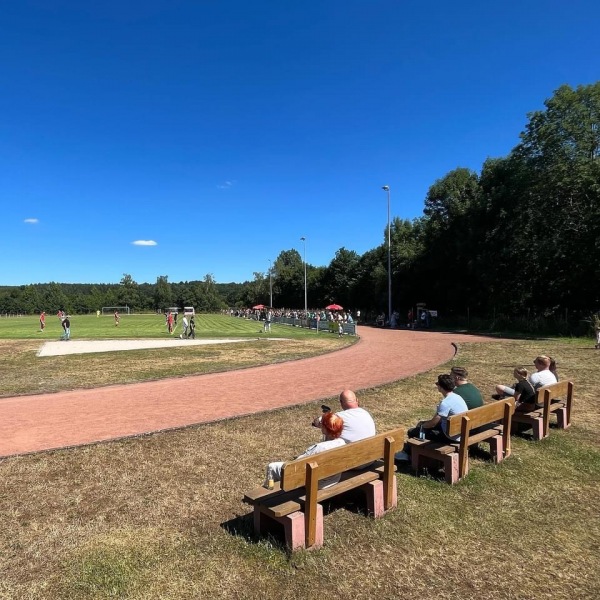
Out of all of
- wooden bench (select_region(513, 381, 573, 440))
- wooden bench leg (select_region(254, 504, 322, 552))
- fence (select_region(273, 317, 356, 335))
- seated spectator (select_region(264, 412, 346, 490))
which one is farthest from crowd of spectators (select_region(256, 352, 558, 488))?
fence (select_region(273, 317, 356, 335))

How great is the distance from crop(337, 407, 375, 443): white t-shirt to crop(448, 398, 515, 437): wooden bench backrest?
42.0 inches

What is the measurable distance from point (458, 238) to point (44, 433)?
1498 inches

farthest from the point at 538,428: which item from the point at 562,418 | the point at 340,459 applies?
the point at 340,459

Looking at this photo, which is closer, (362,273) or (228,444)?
(228,444)

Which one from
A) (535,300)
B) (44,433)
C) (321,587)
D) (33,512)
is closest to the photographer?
(321,587)

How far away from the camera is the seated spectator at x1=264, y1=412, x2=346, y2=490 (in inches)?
160

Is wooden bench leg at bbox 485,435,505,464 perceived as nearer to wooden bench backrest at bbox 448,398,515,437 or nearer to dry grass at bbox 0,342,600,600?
dry grass at bbox 0,342,600,600

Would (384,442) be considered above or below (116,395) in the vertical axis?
above

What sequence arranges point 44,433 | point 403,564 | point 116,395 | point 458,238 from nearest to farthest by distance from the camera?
point 403,564, point 44,433, point 116,395, point 458,238

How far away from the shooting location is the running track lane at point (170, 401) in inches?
302

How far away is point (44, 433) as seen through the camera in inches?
302

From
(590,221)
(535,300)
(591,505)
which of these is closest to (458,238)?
(535,300)

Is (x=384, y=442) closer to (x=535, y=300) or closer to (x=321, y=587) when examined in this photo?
(x=321, y=587)

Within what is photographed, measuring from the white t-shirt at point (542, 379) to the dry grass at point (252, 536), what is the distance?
0.88m
